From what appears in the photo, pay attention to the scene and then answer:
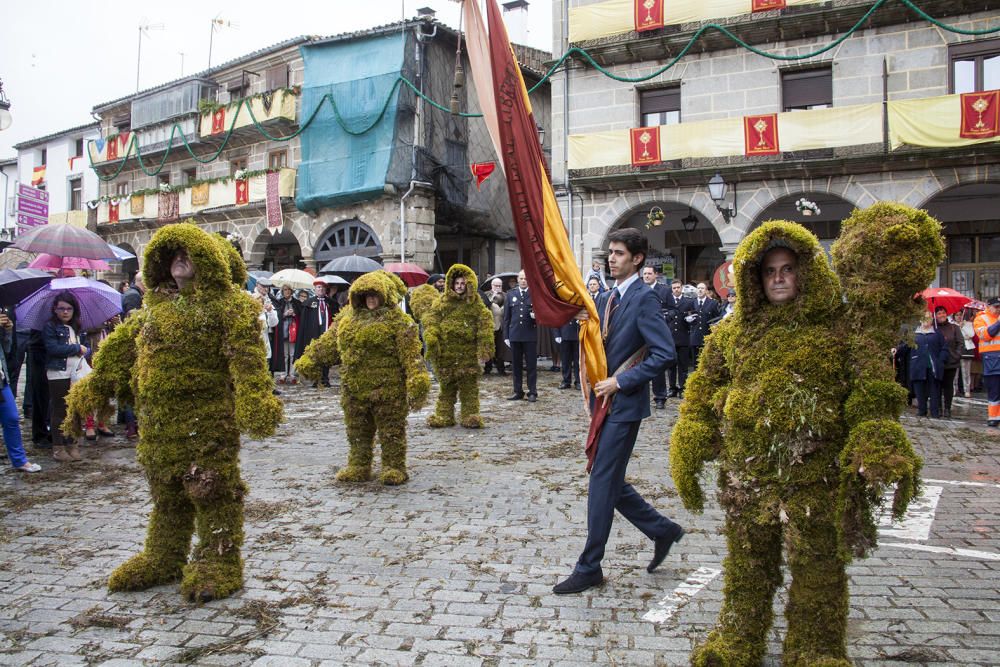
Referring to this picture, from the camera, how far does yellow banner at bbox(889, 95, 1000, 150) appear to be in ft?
48.9

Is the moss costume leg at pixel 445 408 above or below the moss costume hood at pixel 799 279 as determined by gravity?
below

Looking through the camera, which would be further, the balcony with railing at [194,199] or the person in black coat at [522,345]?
the balcony with railing at [194,199]

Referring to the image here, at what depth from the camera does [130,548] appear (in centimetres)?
510

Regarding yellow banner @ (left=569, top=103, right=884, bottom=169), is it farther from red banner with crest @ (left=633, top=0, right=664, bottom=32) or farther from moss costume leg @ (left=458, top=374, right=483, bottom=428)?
moss costume leg @ (left=458, top=374, right=483, bottom=428)

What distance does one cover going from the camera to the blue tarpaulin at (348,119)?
21.7 metres

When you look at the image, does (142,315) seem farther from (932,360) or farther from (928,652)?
(932,360)

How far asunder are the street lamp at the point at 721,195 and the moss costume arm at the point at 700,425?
1365cm

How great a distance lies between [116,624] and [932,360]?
11.4 meters

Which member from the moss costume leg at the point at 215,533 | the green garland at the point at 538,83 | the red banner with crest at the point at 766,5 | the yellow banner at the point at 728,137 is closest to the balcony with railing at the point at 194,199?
the green garland at the point at 538,83

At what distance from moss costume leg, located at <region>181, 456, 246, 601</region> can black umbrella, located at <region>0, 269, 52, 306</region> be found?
196 inches

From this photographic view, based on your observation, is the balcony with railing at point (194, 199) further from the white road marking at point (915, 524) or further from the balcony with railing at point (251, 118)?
the white road marking at point (915, 524)

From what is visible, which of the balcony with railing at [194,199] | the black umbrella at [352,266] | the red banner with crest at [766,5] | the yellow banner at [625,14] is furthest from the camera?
the balcony with railing at [194,199]

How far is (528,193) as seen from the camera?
4094 millimetres

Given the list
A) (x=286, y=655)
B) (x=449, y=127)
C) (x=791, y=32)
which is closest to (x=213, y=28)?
(x=449, y=127)
